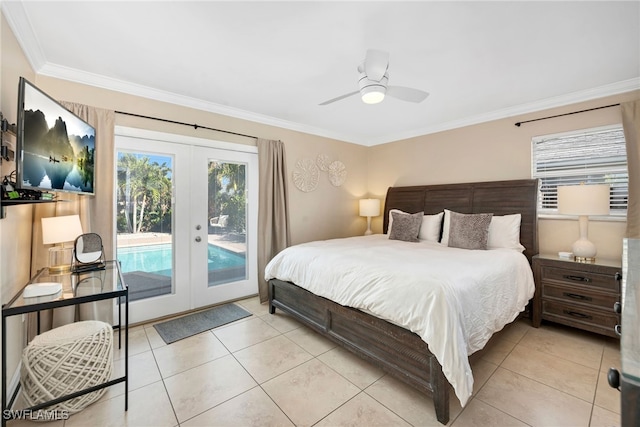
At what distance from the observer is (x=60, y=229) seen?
2252mm

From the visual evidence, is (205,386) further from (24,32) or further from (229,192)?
(24,32)

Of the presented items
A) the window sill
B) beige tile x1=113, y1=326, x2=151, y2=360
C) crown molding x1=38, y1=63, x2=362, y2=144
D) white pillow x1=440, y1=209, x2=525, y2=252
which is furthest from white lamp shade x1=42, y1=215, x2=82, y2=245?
the window sill

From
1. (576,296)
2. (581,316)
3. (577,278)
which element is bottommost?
(581,316)

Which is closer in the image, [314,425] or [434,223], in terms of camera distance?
[314,425]

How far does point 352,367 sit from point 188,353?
1506 millimetres

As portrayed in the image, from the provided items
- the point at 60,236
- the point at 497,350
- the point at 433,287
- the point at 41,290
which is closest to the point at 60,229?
the point at 60,236

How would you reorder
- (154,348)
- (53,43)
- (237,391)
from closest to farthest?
1. (237,391)
2. (53,43)
3. (154,348)

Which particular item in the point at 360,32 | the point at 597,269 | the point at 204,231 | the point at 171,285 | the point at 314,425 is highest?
the point at 360,32

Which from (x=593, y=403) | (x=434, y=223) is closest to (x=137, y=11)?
(x=434, y=223)

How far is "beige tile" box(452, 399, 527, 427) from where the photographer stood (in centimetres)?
172

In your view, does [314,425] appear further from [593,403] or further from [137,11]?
[137,11]

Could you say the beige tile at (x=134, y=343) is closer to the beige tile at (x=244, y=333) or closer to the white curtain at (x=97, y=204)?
the white curtain at (x=97, y=204)

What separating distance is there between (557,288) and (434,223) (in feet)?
4.92

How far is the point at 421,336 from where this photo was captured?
1830 millimetres
